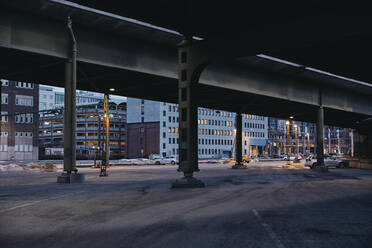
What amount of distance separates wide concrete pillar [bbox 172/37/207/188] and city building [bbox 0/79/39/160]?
249 ft

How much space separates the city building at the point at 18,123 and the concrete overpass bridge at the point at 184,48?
60411 mm

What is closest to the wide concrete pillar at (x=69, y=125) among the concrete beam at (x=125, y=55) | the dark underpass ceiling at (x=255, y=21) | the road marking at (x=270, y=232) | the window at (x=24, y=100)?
the concrete beam at (x=125, y=55)

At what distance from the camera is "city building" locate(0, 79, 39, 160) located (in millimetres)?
86750

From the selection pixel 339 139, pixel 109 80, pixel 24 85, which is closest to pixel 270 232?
pixel 109 80

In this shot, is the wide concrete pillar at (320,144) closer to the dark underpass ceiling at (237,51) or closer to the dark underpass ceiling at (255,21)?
the dark underpass ceiling at (237,51)

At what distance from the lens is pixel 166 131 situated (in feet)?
400

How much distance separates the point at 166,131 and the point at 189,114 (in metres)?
104

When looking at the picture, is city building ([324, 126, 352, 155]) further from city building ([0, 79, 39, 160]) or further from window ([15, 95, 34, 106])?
window ([15, 95, 34, 106])

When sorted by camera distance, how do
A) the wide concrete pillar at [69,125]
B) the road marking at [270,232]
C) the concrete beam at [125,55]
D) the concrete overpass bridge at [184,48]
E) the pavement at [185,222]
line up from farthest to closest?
the wide concrete pillar at [69,125], the concrete beam at [125,55], the concrete overpass bridge at [184,48], the pavement at [185,222], the road marking at [270,232]

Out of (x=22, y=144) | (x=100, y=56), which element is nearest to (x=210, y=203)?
(x=100, y=56)

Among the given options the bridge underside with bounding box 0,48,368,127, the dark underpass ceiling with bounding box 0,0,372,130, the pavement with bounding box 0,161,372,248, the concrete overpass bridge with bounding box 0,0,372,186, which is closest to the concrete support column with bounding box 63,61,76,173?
the concrete overpass bridge with bounding box 0,0,372,186

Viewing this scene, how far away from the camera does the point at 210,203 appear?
12.9 meters

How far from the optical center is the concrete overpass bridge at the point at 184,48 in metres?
16.2

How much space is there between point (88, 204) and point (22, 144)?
84.0m
